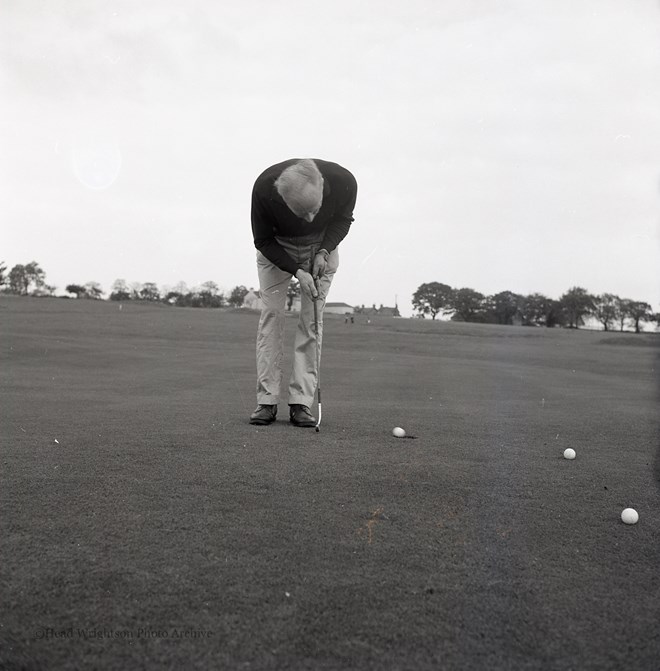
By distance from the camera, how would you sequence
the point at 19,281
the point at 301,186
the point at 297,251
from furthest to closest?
the point at 19,281, the point at 297,251, the point at 301,186

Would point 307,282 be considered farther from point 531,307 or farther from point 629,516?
point 531,307

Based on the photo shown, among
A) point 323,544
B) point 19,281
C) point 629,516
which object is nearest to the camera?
point 323,544

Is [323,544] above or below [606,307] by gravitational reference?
below

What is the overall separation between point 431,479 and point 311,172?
2534 mm

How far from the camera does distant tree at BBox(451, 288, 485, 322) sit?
243 ft

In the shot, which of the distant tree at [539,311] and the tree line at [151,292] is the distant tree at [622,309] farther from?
the tree line at [151,292]

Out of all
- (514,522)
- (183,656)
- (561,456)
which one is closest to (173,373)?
(561,456)

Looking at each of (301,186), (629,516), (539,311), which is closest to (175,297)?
(539,311)

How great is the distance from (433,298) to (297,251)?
71519 mm

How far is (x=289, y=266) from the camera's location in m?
4.68

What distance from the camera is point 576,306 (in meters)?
65.6

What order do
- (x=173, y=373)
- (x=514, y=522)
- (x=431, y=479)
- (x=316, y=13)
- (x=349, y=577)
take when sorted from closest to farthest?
(x=349, y=577) → (x=514, y=522) → (x=431, y=479) → (x=173, y=373) → (x=316, y=13)

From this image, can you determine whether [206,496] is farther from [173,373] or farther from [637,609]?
[173,373]

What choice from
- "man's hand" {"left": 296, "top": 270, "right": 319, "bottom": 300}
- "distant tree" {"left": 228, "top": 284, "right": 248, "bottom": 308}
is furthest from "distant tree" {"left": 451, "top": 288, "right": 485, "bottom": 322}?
"man's hand" {"left": 296, "top": 270, "right": 319, "bottom": 300}
